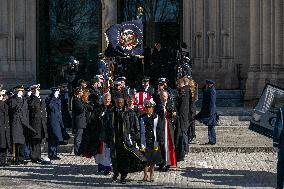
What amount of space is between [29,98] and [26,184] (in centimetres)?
406

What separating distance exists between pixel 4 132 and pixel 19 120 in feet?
1.49

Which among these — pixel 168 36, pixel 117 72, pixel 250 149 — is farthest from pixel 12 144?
pixel 168 36

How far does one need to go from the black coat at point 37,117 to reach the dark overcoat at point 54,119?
0.24 m

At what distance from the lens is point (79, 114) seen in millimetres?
18672

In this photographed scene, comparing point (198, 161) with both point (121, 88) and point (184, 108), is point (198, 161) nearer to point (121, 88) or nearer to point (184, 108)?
point (184, 108)

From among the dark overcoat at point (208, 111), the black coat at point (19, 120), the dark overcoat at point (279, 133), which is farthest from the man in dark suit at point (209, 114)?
the dark overcoat at point (279, 133)

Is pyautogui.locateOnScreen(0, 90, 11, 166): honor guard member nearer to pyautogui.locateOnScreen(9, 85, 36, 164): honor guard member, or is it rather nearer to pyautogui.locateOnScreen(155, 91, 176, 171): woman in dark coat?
pyautogui.locateOnScreen(9, 85, 36, 164): honor guard member

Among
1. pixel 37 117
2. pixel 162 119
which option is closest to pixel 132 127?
pixel 162 119

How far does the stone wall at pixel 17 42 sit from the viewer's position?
30.3m

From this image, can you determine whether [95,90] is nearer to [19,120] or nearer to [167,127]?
[19,120]

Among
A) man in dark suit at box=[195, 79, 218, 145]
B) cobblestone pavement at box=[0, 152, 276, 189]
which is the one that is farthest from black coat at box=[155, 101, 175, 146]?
man in dark suit at box=[195, 79, 218, 145]

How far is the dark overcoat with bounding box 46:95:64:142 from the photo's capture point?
1877 centimetres

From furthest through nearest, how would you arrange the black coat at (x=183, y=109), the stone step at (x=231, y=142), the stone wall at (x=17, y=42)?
the stone wall at (x=17, y=42) → the stone step at (x=231, y=142) → the black coat at (x=183, y=109)

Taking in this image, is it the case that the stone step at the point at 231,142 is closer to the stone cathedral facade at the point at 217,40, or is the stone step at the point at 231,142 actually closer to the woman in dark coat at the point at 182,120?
the woman in dark coat at the point at 182,120
